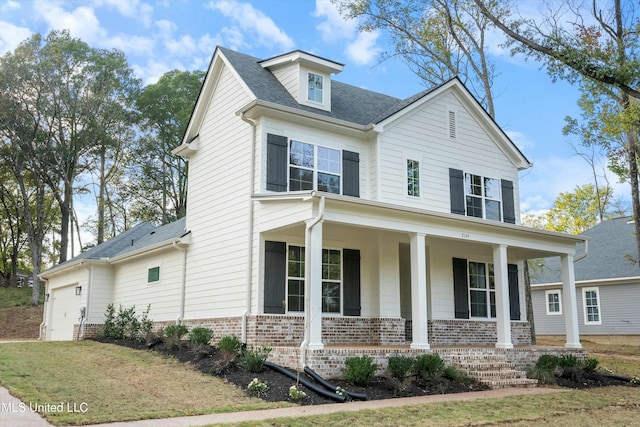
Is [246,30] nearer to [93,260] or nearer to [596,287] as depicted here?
[93,260]

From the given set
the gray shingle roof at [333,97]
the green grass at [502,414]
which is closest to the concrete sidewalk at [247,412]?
the green grass at [502,414]

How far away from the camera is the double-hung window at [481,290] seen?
1614 centimetres

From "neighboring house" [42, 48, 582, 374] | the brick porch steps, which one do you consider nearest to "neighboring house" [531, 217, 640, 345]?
"neighboring house" [42, 48, 582, 374]

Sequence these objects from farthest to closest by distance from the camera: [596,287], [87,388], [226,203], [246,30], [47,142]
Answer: [47,142] < [596,287] < [246,30] < [226,203] < [87,388]

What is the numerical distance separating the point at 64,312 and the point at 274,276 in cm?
1265

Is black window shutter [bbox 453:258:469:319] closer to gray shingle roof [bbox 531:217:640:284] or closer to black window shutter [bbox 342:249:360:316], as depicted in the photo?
black window shutter [bbox 342:249:360:316]

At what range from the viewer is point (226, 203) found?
14.3 meters

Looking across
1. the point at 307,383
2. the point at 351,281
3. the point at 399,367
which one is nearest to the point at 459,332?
the point at 351,281

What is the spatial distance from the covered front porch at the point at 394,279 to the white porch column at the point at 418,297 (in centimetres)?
2

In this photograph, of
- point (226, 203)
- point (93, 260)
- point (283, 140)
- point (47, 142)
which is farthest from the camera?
point (47, 142)

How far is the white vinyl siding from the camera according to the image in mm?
14711

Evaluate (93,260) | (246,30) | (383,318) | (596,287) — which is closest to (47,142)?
(93,260)

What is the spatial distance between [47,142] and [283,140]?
898 inches

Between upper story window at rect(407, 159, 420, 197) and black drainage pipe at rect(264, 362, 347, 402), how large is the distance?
253 inches
